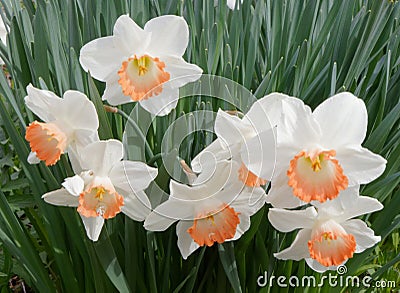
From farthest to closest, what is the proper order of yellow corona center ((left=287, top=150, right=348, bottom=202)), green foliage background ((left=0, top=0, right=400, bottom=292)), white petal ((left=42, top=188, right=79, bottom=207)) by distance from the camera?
green foliage background ((left=0, top=0, right=400, bottom=292)) → white petal ((left=42, top=188, right=79, bottom=207)) → yellow corona center ((left=287, top=150, right=348, bottom=202))

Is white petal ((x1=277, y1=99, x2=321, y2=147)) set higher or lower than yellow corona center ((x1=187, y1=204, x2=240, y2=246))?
higher

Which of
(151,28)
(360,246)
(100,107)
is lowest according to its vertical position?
(360,246)

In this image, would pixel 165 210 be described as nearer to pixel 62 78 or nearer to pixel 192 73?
pixel 192 73

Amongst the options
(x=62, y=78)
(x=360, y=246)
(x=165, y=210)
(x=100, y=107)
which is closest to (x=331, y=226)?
(x=360, y=246)

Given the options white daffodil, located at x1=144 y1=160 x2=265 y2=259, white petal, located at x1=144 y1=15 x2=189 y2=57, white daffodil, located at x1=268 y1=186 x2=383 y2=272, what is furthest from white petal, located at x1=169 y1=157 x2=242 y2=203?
white petal, located at x1=144 y1=15 x2=189 y2=57

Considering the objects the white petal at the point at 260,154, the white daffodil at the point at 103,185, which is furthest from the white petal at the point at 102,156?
the white petal at the point at 260,154

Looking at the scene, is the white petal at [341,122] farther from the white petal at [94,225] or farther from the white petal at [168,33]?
the white petal at [94,225]

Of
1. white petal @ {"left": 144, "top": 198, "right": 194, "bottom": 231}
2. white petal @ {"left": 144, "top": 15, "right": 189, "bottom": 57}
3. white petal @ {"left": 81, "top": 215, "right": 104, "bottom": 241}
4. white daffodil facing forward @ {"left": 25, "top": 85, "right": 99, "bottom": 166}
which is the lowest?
white petal @ {"left": 81, "top": 215, "right": 104, "bottom": 241}

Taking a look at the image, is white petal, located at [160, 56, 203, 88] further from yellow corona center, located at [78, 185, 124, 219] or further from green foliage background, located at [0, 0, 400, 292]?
yellow corona center, located at [78, 185, 124, 219]
